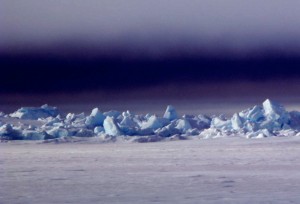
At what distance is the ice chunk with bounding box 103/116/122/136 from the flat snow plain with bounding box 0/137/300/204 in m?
16.7

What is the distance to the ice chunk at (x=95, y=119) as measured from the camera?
4419 cm

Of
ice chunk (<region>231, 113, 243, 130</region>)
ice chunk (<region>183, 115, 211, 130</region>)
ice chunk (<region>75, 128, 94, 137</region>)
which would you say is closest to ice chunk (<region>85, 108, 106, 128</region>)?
ice chunk (<region>75, 128, 94, 137</region>)

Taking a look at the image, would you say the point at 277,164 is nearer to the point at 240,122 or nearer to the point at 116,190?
the point at 116,190

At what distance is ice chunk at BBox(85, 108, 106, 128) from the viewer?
145 feet

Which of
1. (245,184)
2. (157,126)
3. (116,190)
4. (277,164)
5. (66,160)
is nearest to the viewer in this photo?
(116,190)

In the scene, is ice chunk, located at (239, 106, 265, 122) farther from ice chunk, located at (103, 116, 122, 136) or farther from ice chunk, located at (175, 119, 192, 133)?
ice chunk, located at (103, 116, 122, 136)

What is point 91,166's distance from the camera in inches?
742

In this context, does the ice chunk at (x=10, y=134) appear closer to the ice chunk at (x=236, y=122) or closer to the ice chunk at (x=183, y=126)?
the ice chunk at (x=183, y=126)

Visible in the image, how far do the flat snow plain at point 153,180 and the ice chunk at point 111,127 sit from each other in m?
16.7

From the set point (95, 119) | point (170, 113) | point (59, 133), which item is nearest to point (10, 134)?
point (59, 133)

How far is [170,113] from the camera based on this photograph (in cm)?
4681

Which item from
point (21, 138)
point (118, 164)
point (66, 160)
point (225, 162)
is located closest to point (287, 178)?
point (225, 162)

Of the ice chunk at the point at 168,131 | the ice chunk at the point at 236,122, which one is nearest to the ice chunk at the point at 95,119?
the ice chunk at the point at 168,131

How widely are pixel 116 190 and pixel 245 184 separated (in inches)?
114
